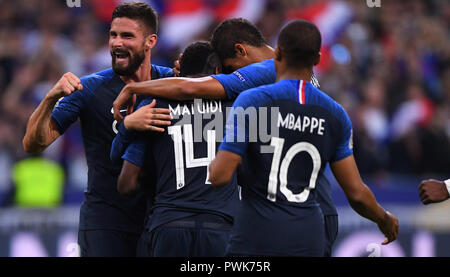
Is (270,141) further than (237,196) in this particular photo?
No

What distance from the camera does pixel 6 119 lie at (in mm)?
10164

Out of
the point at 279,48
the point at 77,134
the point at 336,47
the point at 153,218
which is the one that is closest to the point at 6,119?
the point at 77,134

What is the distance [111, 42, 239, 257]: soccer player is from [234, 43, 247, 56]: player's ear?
511mm

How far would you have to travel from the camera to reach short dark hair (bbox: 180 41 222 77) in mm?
4938

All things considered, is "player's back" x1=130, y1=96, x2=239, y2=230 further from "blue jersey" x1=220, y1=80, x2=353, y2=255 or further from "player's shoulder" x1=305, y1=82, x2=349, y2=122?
"player's shoulder" x1=305, y1=82, x2=349, y2=122

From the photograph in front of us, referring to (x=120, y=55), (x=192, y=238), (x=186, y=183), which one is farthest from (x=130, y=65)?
(x=192, y=238)

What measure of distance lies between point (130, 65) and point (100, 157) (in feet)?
2.34

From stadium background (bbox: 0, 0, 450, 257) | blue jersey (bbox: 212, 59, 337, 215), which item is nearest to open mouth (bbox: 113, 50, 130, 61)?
blue jersey (bbox: 212, 59, 337, 215)

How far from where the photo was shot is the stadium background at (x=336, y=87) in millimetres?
9266

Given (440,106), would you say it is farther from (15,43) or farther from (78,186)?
Result: (15,43)

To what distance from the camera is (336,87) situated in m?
10.8

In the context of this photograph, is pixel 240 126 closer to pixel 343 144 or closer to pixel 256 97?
pixel 256 97
